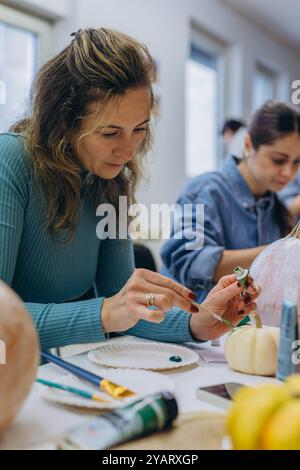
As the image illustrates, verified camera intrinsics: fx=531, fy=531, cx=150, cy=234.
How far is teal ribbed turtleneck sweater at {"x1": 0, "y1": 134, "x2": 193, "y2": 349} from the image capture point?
2.88ft

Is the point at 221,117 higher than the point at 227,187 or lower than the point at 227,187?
higher

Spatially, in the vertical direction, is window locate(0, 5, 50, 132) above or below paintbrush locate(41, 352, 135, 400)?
above

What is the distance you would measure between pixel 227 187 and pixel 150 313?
0.92 m

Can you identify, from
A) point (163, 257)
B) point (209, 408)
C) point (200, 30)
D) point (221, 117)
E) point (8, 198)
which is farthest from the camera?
point (221, 117)

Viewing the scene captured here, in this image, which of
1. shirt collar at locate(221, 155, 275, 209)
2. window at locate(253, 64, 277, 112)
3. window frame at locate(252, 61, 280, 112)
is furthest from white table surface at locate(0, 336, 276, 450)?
window at locate(253, 64, 277, 112)

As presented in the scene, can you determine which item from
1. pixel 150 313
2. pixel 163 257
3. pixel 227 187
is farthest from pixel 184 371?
pixel 227 187

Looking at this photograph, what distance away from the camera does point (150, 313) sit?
76 centimetres

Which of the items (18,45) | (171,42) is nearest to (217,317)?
(18,45)

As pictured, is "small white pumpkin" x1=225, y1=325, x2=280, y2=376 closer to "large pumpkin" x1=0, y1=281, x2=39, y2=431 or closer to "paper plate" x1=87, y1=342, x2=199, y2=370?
"paper plate" x1=87, y1=342, x2=199, y2=370

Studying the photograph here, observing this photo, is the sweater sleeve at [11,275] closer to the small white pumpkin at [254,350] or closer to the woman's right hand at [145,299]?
the woman's right hand at [145,299]

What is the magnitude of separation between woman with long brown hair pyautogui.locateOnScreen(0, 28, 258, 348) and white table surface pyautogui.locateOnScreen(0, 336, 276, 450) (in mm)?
165

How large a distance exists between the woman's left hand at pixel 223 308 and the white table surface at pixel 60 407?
0.13m

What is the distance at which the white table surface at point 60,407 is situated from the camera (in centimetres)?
54
